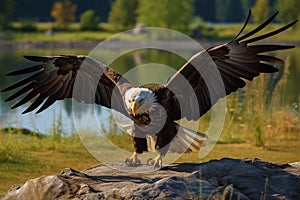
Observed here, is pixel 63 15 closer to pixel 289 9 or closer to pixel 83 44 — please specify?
pixel 83 44

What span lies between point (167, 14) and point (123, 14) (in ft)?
31.7

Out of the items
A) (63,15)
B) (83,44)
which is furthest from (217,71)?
(63,15)

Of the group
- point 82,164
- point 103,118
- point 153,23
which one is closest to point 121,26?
point 153,23

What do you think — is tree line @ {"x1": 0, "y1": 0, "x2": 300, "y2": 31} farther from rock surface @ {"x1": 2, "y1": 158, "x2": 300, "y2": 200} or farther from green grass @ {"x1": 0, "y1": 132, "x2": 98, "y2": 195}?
rock surface @ {"x1": 2, "y1": 158, "x2": 300, "y2": 200}

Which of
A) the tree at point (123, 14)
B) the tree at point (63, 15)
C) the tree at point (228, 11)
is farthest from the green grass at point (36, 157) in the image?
the tree at point (228, 11)

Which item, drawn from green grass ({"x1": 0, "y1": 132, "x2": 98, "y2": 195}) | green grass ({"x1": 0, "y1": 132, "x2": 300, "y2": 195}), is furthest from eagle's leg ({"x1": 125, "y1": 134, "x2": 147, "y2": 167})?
green grass ({"x1": 0, "y1": 132, "x2": 300, "y2": 195})

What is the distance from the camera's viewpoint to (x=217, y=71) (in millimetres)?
6254

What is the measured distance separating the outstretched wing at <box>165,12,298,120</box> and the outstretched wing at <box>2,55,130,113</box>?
57 centimetres

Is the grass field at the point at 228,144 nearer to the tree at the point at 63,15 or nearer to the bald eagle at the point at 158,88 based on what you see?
the bald eagle at the point at 158,88

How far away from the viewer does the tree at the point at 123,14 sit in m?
68.4

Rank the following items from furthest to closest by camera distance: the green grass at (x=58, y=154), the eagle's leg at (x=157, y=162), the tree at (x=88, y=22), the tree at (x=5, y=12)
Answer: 1. the tree at (x=88, y=22)
2. the tree at (x=5, y=12)
3. the green grass at (x=58, y=154)
4. the eagle's leg at (x=157, y=162)

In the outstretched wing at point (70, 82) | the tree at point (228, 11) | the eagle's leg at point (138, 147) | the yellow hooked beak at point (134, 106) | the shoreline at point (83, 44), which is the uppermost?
the tree at point (228, 11)

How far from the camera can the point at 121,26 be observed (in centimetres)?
6838

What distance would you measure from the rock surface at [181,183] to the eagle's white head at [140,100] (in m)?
0.52
